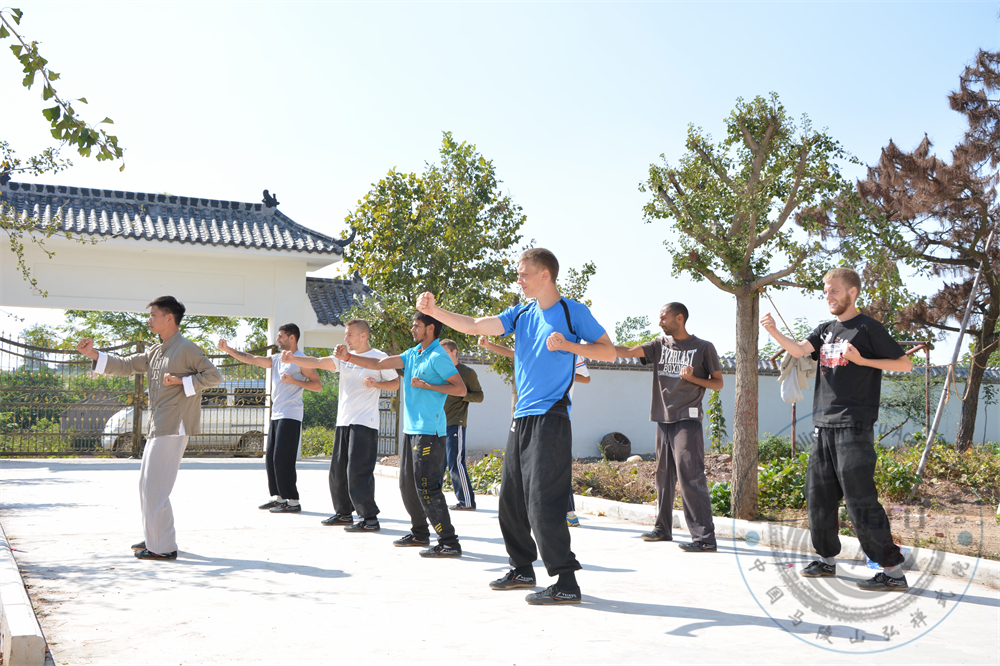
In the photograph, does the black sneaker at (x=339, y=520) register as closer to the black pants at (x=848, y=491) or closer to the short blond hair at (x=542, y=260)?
the short blond hair at (x=542, y=260)

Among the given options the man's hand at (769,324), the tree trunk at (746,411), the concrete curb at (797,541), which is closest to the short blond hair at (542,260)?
the man's hand at (769,324)

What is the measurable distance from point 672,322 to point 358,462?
288 centimetres

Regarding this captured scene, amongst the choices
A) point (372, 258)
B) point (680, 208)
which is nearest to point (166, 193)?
point (372, 258)

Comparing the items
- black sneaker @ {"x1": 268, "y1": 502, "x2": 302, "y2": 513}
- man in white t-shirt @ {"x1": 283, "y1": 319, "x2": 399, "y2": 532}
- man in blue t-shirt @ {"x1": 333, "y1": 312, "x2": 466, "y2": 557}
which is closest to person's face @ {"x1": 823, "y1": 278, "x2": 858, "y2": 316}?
man in blue t-shirt @ {"x1": 333, "y1": 312, "x2": 466, "y2": 557}

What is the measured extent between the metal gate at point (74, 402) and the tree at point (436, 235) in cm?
337

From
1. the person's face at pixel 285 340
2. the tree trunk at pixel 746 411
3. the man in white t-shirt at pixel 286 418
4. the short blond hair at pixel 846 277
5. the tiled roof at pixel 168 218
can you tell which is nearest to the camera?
the short blond hair at pixel 846 277

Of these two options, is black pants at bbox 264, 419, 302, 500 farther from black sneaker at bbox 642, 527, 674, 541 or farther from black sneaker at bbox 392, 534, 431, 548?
black sneaker at bbox 642, 527, 674, 541

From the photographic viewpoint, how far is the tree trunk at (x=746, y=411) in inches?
293

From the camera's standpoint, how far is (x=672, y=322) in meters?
6.70

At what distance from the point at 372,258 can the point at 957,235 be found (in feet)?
34.8

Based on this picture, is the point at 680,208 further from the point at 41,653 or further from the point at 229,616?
the point at 41,653

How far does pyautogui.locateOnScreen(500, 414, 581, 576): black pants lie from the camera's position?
4312 mm

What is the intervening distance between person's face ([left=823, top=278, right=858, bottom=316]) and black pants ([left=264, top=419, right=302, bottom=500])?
203 inches

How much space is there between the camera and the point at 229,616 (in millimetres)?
3980
